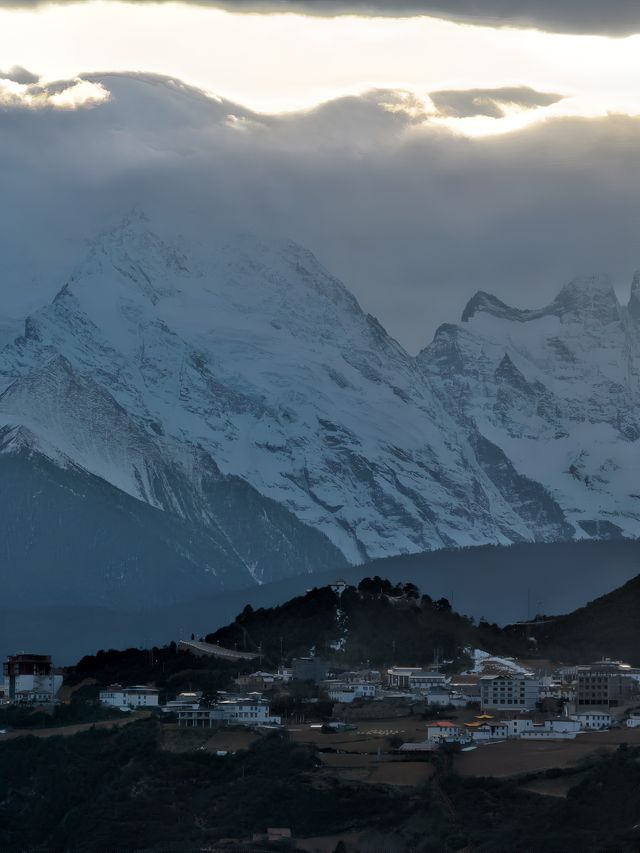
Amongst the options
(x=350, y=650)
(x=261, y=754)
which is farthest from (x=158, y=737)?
(x=350, y=650)

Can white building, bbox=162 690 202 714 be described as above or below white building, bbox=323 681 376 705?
below

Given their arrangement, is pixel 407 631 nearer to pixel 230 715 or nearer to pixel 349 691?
pixel 349 691

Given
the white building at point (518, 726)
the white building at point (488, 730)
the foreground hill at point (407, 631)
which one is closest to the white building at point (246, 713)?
the white building at point (488, 730)

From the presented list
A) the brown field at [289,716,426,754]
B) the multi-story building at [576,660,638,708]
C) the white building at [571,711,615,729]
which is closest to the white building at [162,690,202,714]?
the brown field at [289,716,426,754]

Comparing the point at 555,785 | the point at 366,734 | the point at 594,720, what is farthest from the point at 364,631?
the point at 555,785

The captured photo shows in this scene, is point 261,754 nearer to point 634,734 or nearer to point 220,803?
point 220,803

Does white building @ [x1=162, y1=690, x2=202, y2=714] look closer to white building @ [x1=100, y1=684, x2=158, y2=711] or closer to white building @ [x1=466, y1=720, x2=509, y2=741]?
white building @ [x1=100, y1=684, x2=158, y2=711]

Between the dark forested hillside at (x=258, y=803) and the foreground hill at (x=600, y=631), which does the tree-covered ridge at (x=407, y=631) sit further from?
the dark forested hillside at (x=258, y=803)
